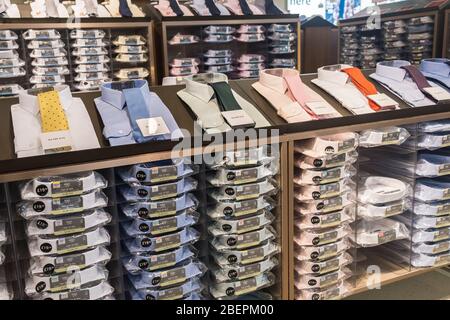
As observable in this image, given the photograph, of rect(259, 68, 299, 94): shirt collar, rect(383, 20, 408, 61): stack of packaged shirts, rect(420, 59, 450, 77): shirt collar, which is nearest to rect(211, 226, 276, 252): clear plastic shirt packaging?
rect(259, 68, 299, 94): shirt collar

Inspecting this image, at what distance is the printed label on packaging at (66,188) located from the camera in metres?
1.71

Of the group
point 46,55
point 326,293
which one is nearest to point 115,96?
point 326,293

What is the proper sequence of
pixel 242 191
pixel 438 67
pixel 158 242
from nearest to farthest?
pixel 158 242 < pixel 242 191 < pixel 438 67

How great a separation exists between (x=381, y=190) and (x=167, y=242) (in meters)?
1.17

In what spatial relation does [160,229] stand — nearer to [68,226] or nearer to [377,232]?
[68,226]

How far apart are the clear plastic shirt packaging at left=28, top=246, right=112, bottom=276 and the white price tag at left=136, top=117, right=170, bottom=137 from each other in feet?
1.62

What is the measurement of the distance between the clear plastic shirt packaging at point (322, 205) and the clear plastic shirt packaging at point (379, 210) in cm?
13

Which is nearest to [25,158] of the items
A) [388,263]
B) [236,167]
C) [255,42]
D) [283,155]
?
[236,167]

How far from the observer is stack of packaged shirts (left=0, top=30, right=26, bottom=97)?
4102 millimetres

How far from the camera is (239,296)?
2.31 metres

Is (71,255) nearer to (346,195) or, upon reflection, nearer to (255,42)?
(346,195)

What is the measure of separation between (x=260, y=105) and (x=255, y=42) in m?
3.23

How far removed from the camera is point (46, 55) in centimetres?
427
